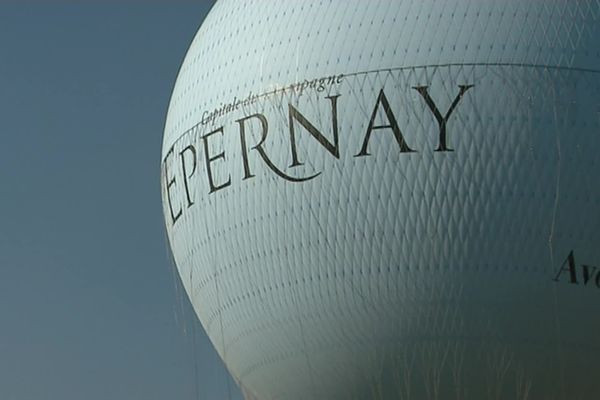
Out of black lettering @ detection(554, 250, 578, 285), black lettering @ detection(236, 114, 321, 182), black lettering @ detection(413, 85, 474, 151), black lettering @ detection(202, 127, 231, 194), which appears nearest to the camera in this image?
black lettering @ detection(413, 85, 474, 151)

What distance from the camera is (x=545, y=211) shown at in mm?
32344

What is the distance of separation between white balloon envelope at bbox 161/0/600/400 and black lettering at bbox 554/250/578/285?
0.02 metres

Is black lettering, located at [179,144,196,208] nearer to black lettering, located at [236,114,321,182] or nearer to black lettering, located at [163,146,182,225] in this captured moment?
black lettering, located at [163,146,182,225]

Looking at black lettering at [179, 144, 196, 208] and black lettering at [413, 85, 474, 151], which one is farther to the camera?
black lettering at [179, 144, 196, 208]

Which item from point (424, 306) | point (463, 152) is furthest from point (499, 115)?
point (424, 306)

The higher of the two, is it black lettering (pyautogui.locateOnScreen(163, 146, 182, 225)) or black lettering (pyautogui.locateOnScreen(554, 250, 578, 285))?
black lettering (pyautogui.locateOnScreen(163, 146, 182, 225))

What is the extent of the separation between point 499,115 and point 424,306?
3.09 meters

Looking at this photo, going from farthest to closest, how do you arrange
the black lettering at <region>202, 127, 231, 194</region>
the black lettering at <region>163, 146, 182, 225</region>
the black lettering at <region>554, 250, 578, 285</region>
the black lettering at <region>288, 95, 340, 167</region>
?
the black lettering at <region>163, 146, 182, 225</region>
the black lettering at <region>202, 127, 231, 194</region>
the black lettering at <region>288, 95, 340, 167</region>
the black lettering at <region>554, 250, 578, 285</region>

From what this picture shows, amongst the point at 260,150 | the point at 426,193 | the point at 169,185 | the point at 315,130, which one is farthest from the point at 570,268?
the point at 169,185

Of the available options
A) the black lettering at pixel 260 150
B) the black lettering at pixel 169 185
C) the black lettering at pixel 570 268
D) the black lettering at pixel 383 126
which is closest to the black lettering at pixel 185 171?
the black lettering at pixel 169 185

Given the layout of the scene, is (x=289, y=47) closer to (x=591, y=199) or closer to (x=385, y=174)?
(x=385, y=174)

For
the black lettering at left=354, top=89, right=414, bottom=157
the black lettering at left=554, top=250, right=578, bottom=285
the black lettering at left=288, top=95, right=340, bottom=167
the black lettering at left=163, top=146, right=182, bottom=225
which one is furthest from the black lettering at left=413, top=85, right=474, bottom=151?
the black lettering at left=163, top=146, right=182, bottom=225

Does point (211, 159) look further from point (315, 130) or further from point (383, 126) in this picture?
point (383, 126)

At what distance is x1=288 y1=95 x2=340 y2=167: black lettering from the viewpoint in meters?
32.7
